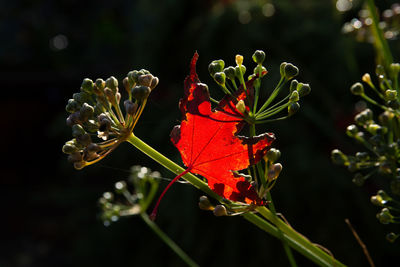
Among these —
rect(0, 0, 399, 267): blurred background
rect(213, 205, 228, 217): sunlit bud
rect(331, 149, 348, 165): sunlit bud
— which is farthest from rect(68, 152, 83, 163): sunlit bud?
rect(0, 0, 399, 267): blurred background

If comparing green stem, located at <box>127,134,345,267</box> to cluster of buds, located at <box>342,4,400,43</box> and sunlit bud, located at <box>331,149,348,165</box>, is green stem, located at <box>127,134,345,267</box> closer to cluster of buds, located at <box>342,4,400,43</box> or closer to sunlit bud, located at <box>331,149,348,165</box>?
Result: sunlit bud, located at <box>331,149,348,165</box>

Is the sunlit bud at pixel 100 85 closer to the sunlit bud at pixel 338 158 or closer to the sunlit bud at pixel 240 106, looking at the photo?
the sunlit bud at pixel 240 106

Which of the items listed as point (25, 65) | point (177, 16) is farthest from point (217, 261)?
point (25, 65)

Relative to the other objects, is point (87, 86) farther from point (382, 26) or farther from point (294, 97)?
point (382, 26)

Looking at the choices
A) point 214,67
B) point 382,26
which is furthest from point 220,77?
point 382,26

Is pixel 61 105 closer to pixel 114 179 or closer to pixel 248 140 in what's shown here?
pixel 114 179
